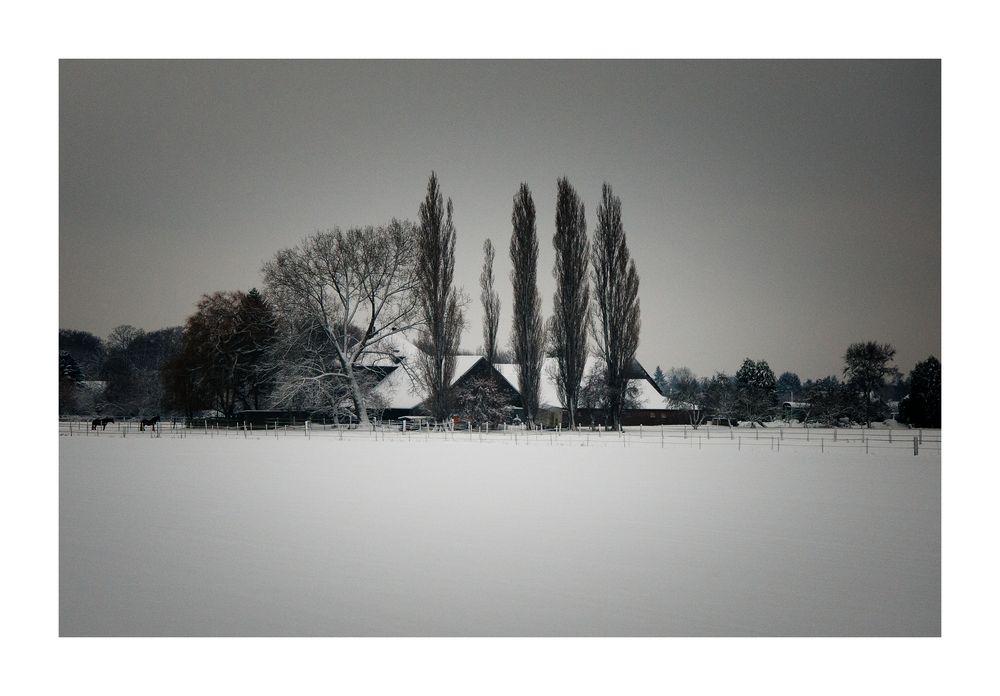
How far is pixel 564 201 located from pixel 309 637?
95.5ft

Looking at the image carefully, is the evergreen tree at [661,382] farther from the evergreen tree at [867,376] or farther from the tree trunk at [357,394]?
the tree trunk at [357,394]

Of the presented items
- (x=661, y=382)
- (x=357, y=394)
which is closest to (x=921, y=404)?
(x=357, y=394)

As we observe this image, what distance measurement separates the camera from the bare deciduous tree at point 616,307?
103ft

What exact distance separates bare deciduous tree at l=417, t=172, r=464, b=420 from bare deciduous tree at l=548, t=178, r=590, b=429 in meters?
3.89

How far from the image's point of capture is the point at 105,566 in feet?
20.9

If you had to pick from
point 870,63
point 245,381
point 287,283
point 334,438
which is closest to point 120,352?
point 245,381

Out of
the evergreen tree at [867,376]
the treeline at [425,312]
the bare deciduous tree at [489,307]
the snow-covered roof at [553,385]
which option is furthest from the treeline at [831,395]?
the bare deciduous tree at [489,307]

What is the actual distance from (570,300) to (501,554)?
25232mm

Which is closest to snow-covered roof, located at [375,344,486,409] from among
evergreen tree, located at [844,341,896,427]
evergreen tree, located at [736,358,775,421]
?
evergreen tree, located at [736,358,775,421]

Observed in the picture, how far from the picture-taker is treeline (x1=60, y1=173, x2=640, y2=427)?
1239 inches

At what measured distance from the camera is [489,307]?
115 ft

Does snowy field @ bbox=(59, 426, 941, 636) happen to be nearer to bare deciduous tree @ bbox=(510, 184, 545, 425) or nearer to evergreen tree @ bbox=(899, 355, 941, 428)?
evergreen tree @ bbox=(899, 355, 941, 428)

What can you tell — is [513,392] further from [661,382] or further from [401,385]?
[661,382]

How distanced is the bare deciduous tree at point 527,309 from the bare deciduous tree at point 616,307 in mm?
2480
